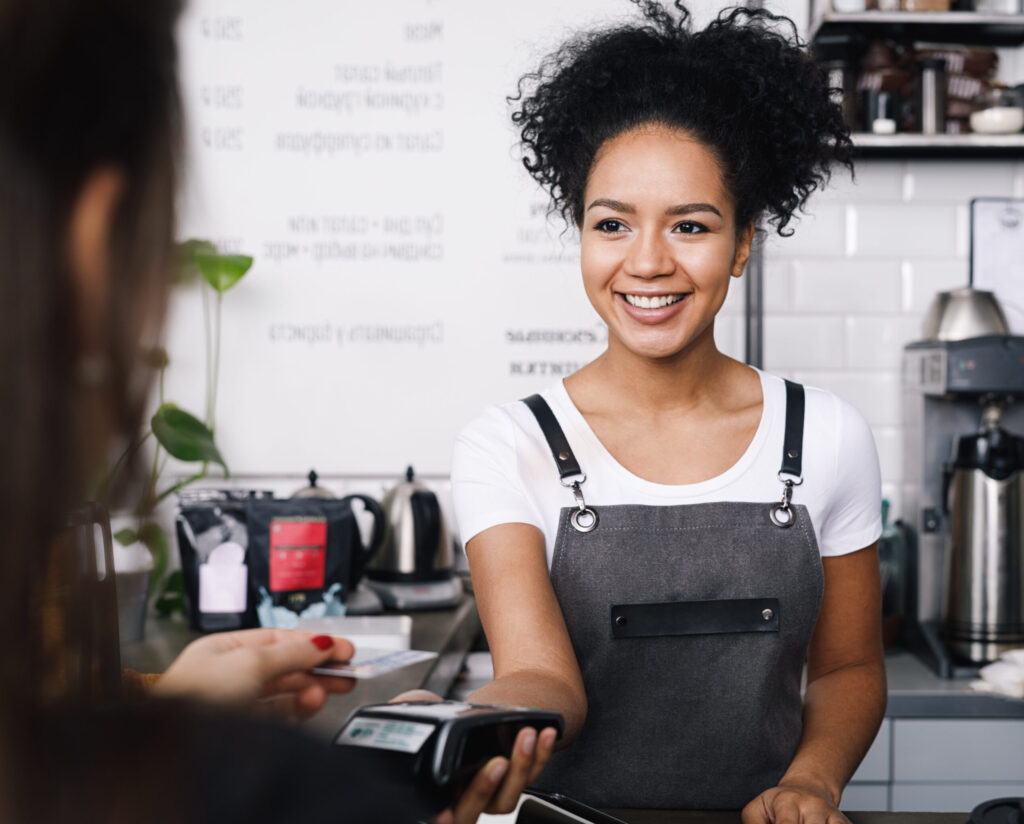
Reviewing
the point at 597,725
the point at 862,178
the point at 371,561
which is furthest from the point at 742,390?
the point at 862,178

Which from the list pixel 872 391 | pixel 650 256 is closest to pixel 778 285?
pixel 872 391

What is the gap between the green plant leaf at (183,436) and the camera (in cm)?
208

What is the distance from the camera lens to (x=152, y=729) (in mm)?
307

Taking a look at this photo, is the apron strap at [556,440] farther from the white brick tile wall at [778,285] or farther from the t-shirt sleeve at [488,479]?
the white brick tile wall at [778,285]

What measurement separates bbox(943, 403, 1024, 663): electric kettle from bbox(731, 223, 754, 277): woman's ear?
3.29 feet

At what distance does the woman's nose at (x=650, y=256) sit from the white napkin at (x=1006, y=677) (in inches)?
48.3

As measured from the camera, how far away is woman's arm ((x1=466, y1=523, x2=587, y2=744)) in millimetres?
1038

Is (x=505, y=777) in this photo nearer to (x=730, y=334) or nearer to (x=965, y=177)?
(x=730, y=334)

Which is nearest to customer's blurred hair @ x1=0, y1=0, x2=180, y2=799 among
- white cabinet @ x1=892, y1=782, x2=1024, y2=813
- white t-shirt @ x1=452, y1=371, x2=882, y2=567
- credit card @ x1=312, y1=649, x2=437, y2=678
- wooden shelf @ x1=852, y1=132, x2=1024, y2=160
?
credit card @ x1=312, y1=649, x2=437, y2=678

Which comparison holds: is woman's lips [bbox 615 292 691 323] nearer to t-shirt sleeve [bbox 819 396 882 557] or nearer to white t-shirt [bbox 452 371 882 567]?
white t-shirt [bbox 452 371 882 567]

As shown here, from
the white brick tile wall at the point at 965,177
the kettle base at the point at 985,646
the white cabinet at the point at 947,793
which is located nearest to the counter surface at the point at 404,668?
the white cabinet at the point at 947,793

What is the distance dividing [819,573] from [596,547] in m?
0.30

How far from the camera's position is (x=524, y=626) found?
44.1 inches

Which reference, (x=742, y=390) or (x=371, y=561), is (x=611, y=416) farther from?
(x=371, y=561)
